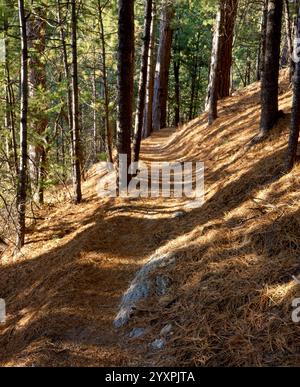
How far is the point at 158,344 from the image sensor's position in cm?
408

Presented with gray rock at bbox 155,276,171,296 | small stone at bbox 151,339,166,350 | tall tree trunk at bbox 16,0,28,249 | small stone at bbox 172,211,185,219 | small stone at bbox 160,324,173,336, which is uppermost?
tall tree trunk at bbox 16,0,28,249

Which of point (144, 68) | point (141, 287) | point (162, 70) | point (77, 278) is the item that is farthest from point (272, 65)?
point (162, 70)

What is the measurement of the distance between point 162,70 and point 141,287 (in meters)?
18.5

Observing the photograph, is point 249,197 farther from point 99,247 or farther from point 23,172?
point 23,172

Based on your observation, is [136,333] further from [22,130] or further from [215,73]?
[215,73]

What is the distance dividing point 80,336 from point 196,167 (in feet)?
20.5

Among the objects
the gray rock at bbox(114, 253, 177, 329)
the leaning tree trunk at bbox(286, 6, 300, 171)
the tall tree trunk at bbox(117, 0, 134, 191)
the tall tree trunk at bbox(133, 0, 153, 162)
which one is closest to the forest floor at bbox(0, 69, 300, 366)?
the gray rock at bbox(114, 253, 177, 329)

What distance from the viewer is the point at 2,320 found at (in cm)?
624

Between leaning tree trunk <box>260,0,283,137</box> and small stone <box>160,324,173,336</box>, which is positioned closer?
small stone <box>160,324,173,336</box>

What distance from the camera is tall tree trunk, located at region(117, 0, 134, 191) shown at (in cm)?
812

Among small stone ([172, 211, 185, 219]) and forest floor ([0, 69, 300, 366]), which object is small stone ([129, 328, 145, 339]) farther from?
small stone ([172, 211, 185, 219])

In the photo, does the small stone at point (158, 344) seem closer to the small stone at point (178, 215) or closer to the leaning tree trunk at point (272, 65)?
the small stone at point (178, 215)

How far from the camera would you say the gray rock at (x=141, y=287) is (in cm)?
481

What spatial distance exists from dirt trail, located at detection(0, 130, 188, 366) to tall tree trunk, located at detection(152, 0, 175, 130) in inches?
553
